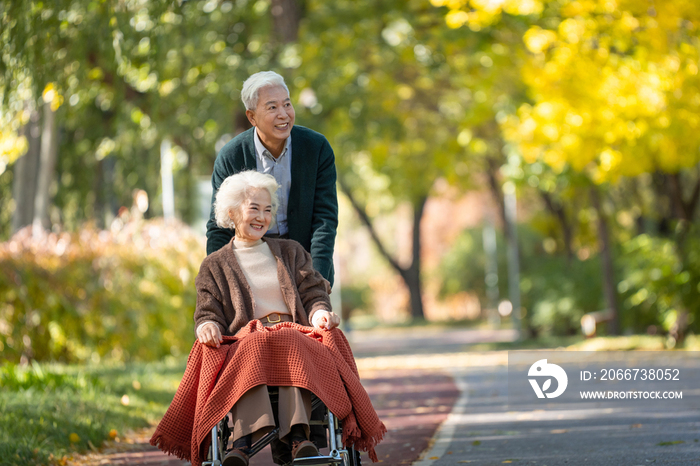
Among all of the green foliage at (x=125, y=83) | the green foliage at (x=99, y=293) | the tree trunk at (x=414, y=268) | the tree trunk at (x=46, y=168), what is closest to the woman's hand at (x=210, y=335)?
the green foliage at (x=125, y=83)

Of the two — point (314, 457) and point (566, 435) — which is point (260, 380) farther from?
point (566, 435)

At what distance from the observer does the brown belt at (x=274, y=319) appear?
478 cm

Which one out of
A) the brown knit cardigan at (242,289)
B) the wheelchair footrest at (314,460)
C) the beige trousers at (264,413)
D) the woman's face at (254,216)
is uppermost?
the woman's face at (254,216)

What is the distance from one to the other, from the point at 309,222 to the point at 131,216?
10125mm

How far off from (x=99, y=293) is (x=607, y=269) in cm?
1108

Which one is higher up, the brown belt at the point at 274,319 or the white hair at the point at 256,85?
the white hair at the point at 256,85

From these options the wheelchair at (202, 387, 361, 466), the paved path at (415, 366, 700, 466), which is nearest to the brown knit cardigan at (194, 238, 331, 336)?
the wheelchair at (202, 387, 361, 466)

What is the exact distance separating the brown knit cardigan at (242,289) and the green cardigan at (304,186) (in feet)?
0.88

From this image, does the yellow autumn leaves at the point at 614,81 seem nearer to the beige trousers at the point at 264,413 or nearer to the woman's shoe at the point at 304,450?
the beige trousers at the point at 264,413

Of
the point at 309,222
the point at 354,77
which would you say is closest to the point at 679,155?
the point at 354,77

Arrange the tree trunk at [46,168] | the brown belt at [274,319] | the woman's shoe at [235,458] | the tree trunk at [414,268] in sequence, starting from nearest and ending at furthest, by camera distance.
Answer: the woman's shoe at [235,458] < the brown belt at [274,319] < the tree trunk at [46,168] < the tree trunk at [414,268]

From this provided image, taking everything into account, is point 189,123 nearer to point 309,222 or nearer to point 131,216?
point 131,216

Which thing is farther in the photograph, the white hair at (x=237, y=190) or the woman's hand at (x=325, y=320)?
the white hair at (x=237, y=190)

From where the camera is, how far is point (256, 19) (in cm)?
1755
